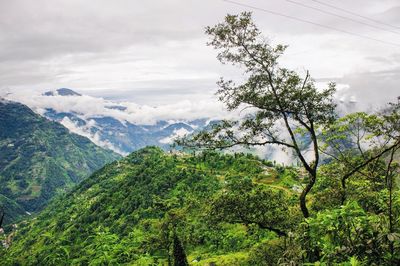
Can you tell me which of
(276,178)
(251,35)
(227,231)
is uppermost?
(251,35)

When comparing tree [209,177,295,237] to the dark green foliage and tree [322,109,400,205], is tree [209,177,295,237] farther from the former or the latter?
the dark green foliage

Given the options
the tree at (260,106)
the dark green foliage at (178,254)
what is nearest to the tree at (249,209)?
the tree at (260,106)

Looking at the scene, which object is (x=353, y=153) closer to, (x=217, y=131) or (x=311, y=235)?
(x=217, y=131)

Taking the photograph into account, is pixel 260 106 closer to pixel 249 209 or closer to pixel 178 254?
pixel 249 209

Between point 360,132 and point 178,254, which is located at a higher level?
point 360,132

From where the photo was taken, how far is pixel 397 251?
28.9ft

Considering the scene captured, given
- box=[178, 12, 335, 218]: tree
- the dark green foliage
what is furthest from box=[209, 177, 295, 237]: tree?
the dark green foliage

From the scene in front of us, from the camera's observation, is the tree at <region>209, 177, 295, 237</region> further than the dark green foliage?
No

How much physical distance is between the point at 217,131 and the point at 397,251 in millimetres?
16241

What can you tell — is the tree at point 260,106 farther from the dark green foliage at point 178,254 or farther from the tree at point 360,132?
the dark green foliage at point 178,254

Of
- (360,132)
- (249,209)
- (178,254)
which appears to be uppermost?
(360,132)

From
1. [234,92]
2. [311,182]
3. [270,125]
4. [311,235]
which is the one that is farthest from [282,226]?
[311,235]

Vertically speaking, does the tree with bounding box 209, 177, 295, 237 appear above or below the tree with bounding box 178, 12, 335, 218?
below

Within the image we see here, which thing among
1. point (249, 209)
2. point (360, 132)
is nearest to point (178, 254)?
point (249, 209)
